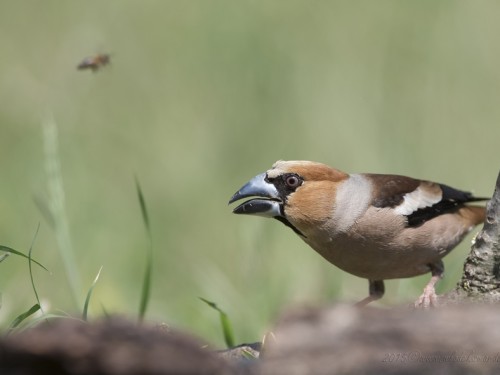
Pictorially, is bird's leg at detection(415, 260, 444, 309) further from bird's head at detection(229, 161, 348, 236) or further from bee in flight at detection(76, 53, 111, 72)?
bee in flight at detection(76, 53, 111, 72)

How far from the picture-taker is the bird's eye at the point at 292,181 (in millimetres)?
4957

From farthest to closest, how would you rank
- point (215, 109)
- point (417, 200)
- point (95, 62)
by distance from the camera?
point (215, 109)
point (95, 62)
point (417, 200)

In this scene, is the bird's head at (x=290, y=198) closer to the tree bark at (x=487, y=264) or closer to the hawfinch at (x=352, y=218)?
the hawfinch at (x=352, y=218)

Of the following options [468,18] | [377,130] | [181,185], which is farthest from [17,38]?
[468,18]

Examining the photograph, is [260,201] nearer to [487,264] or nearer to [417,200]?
[417,200]

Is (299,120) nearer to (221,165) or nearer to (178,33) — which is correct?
(221,165)

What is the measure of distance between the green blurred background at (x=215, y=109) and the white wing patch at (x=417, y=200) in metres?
1.99

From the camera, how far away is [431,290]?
4812 mm

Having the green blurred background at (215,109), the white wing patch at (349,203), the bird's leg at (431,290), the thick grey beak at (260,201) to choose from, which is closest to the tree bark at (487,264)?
the bird's leg at (431,290)

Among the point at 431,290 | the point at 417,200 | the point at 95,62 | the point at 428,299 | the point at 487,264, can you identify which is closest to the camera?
the point at 487,264

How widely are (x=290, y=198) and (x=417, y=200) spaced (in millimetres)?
910

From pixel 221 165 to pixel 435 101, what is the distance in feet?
7.57

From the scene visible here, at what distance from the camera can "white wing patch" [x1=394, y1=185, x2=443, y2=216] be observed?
5.20 meters

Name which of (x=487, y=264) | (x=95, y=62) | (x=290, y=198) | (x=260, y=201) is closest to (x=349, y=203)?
(x=290, y=198)
